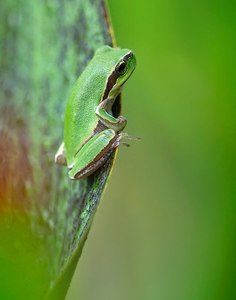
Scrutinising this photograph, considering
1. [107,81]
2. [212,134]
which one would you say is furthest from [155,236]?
[107,81]

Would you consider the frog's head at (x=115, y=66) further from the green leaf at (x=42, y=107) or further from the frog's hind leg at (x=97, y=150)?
the green leaf at (x=42, y=107)

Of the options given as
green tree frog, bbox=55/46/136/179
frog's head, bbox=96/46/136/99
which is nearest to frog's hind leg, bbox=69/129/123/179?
green tree frog, bbox=55/46/136/179

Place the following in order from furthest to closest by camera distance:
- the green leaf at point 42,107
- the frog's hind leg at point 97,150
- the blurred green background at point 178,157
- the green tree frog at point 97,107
A: 1. the green tree frog at point 97,107
2. the frog's hind leg at point 97,150
3. the blurred green background at point 178,157
4. the green leaf at point 42,107

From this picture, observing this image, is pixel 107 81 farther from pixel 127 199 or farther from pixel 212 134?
pixel 212 134

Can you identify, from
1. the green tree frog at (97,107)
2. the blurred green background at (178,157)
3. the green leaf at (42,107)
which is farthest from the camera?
the green tree frog at (97,107)

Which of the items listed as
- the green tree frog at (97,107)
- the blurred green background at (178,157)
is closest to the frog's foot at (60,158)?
the green tree frog at (97,107)

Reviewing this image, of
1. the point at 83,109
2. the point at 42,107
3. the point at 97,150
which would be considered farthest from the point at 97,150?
the point at 42,107
